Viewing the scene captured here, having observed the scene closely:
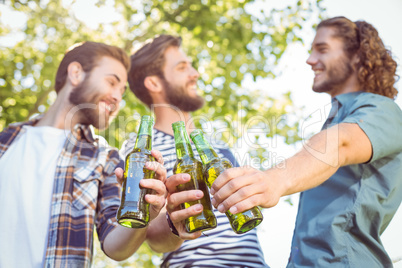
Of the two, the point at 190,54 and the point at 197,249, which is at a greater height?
the point at 190,54

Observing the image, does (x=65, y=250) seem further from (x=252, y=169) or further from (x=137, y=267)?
(x=137, y=267)

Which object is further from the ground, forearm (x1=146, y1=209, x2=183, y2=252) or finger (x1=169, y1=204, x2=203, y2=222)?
finger (x1=169, y1=204, x2=203, y2=222)

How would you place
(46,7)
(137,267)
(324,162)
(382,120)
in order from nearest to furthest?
1. (324,162)
2. (382,120)
3. (46,7)
4. (137,267)

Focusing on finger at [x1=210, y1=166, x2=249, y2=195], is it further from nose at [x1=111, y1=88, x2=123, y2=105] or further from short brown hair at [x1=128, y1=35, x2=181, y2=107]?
short brown hair at [x1=128, y1=35, x2=181, y2=107]

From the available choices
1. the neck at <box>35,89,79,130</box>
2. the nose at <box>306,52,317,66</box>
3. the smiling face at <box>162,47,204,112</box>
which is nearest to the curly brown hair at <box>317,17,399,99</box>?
the nose at <box>306,52,317,66</box>

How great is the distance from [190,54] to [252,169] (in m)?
5.46

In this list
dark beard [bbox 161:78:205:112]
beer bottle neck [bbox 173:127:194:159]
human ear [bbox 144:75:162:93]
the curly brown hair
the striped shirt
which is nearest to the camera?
beer bottle neck [bbox 173:127:194:159]

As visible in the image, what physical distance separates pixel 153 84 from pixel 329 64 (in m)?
1.58

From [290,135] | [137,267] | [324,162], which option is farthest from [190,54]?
[137,267]

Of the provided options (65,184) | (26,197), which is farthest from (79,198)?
(26,197)

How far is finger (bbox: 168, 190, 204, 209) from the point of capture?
4.45ft

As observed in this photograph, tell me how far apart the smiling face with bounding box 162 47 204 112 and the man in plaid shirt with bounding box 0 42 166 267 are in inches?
21.7

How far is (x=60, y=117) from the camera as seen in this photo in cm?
281

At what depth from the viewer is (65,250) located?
210cm
